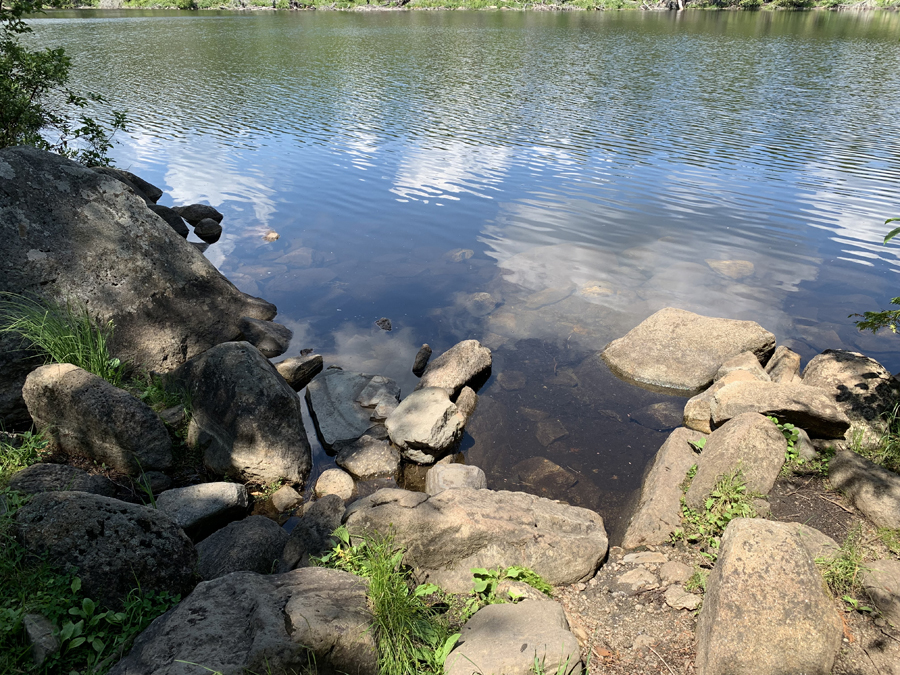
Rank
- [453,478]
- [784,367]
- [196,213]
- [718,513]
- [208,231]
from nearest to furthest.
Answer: [718,513], [453,478], [784,367], [208,231], [196,213]

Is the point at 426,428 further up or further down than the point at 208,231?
further down

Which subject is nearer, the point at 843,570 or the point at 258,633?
the point at 258,633

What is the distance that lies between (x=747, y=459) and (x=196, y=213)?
1523cm

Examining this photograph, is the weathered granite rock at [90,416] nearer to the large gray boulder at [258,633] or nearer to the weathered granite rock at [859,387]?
the large gray boulder at [258,633]

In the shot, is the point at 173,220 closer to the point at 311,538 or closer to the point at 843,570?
the point at 311,538

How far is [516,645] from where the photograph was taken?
3.85 m

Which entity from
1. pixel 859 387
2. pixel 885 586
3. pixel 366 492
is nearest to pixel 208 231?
pixel 366 492

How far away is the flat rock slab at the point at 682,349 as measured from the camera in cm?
890

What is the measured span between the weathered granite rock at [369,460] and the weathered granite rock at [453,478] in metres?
0.71

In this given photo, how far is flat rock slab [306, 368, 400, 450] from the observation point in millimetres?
8008

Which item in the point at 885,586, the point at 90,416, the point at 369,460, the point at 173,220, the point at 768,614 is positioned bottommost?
the point at 369,460

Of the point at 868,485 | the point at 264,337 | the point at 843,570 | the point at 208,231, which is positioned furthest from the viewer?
the point at 208,231

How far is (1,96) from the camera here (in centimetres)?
996

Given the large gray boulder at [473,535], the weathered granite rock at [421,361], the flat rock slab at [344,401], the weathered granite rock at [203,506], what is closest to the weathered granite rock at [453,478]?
the large gray boulder at [473,535]
